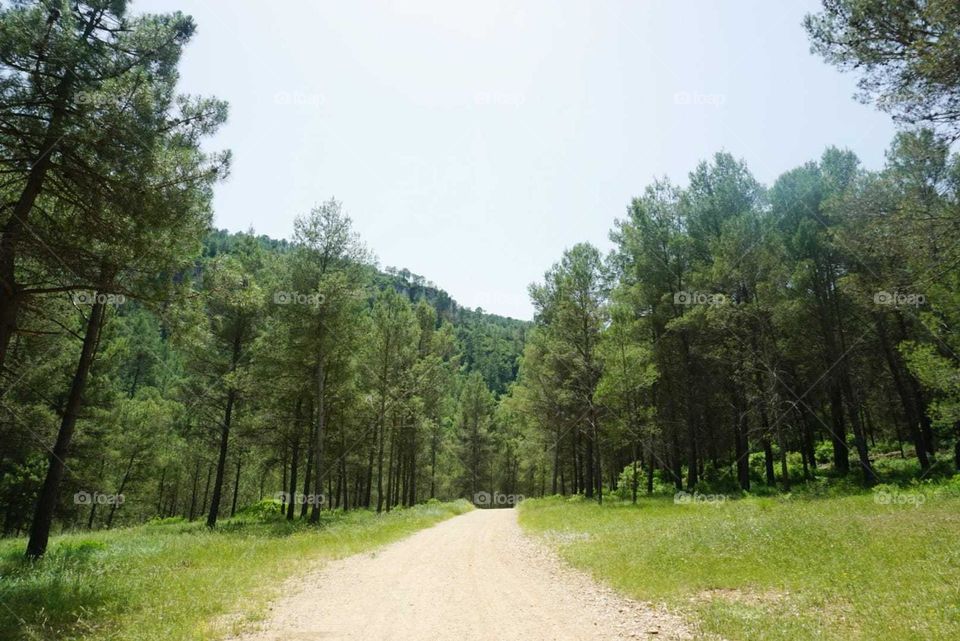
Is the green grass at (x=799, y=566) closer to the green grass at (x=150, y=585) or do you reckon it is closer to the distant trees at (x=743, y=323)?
the green grass at (x=150, y=585)

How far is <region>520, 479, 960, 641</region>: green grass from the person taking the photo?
644 cm

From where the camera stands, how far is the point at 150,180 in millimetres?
10250

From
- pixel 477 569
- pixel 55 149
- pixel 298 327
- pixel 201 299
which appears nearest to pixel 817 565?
pixel 477 569

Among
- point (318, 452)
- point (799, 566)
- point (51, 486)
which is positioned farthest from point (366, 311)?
point (799, 566)

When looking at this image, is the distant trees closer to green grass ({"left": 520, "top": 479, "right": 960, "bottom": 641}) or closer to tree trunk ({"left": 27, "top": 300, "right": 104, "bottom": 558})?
green grass ({"left": 520, "top": 479, "right": 960, "bottom": 641})

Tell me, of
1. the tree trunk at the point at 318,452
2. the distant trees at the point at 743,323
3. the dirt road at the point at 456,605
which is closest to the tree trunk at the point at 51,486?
the dirt road at the point at 456,605

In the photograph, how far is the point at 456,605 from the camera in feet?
27.6

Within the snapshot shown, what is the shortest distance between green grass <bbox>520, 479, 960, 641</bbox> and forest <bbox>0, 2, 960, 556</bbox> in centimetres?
632

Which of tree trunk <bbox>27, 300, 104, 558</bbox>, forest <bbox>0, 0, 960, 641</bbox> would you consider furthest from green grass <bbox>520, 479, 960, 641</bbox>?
tree trunk <bbox>27, 300, 104, 558</bbox>

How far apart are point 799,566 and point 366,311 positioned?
22322mm

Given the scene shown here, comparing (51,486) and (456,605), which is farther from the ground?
(51,486)

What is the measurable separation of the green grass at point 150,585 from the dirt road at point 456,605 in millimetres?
868

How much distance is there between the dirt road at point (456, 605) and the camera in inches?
275

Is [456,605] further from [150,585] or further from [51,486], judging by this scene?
[51,486]
